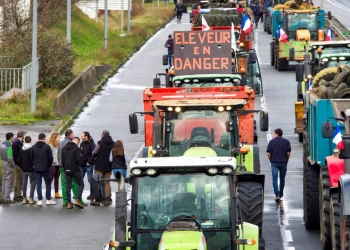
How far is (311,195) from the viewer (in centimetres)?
1878

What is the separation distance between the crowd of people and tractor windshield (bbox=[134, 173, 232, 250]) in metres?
8.73

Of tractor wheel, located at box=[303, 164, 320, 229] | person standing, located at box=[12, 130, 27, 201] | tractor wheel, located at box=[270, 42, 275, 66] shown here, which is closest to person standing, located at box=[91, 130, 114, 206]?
person standing, located at box=[12, 130, 27, 201]

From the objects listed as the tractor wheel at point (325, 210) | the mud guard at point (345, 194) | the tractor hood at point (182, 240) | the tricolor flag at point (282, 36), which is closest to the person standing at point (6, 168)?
the tractor wheel at point (325, 210)

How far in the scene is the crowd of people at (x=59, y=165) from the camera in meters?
22.0

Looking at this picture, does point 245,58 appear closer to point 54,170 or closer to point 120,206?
point 54,170

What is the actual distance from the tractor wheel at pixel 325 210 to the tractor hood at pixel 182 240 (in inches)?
173

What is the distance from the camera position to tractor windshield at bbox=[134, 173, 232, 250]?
13.0 metres

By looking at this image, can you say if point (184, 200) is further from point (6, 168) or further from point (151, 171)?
point (6, 168)

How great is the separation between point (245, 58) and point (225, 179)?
2441 centimetres

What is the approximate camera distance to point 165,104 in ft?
59.3

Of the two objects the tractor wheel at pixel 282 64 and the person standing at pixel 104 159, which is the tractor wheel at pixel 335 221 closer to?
the person standing at pixel 104 159

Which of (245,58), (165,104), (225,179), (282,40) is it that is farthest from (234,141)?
(282,40)

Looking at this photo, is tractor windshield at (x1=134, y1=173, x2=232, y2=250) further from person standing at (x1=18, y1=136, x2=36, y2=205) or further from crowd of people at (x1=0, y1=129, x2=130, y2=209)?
person standing at (x1=18, y1=136, x2=36, y2=205)

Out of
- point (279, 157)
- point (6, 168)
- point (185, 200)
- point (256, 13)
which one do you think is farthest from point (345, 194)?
point (256, 13)
